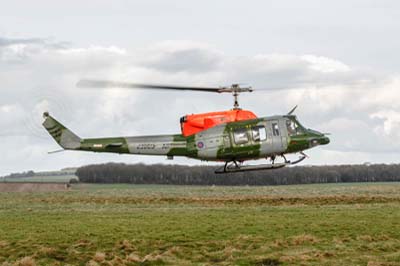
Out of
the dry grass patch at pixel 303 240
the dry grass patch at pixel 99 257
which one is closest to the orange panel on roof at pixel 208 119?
the dry grass patch at pixel 303 240

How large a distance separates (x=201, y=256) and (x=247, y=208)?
2167cm

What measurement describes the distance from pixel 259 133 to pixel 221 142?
1979mm

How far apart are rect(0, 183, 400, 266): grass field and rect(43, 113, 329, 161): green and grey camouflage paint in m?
3.93

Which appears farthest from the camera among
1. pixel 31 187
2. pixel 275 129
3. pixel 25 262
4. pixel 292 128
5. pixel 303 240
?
pixel 31 187

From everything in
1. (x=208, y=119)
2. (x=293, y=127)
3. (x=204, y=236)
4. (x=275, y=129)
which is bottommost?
(x=204, y=236)

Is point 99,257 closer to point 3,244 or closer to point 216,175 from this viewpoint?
point 3,244

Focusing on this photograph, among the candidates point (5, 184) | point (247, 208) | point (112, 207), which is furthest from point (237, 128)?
point (5, 184)

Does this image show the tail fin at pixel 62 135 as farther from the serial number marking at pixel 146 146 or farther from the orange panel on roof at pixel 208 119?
the orange panel on roof at pixel 208 119

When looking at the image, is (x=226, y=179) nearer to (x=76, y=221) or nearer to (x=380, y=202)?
(x=380, y=202)

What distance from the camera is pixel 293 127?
118 ft

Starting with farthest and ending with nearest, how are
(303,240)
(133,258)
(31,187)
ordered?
(31,187), (303,240), (133,258)

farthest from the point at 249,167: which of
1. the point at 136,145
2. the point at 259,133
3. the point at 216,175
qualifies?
the point at 216,175

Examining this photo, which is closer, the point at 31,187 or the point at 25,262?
the point at 25,262

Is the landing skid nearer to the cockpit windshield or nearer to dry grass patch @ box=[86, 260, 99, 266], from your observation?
the cockpit windshield
